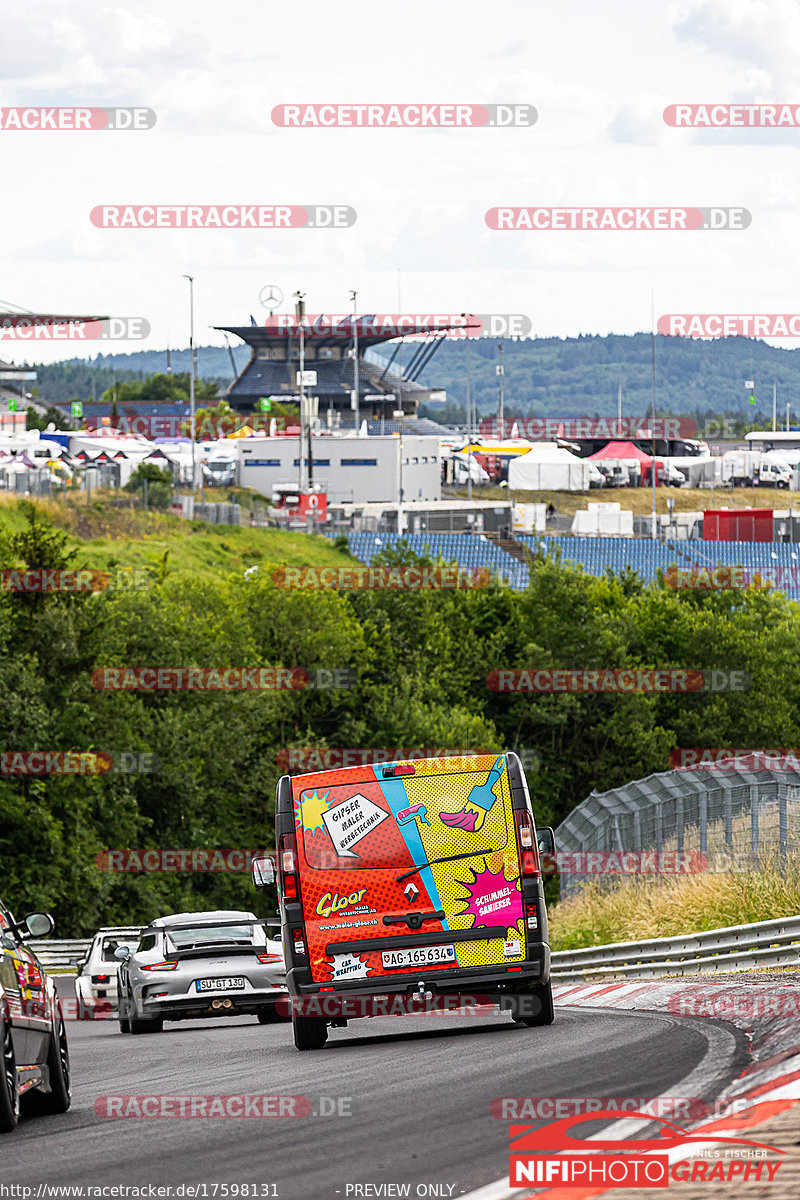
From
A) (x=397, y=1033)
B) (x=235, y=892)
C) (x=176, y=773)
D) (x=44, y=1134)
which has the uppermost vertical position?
(x=44, y=1134)

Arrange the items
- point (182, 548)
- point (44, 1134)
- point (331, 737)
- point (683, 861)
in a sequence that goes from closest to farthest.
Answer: point (44, 1134), point (683, 861), point (331, 737), point (182, 548)

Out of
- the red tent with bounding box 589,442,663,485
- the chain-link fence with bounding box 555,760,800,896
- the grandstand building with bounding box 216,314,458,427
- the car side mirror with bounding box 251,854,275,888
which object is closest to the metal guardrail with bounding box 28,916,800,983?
the chain-link fence with bounding box 555,760,800,896

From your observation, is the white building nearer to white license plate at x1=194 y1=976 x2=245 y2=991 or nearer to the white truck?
the white truck

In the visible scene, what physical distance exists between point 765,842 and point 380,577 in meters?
43.4

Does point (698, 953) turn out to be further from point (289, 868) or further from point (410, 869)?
point (289, 868)

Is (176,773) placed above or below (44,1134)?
below

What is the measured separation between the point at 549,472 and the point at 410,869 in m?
107

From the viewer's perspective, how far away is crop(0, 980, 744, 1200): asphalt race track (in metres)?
7.01

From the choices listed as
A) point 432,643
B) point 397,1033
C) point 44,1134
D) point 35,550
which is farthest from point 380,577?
point 44,1134

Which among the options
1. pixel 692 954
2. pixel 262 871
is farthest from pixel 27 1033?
pixel 692 954

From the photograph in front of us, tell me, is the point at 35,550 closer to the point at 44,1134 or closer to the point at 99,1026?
the point at 99,1026

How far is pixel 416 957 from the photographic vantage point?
12914 mm

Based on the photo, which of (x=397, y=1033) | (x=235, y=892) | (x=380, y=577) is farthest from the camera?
(x=380, y=577)

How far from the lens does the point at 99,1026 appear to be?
2131cm
